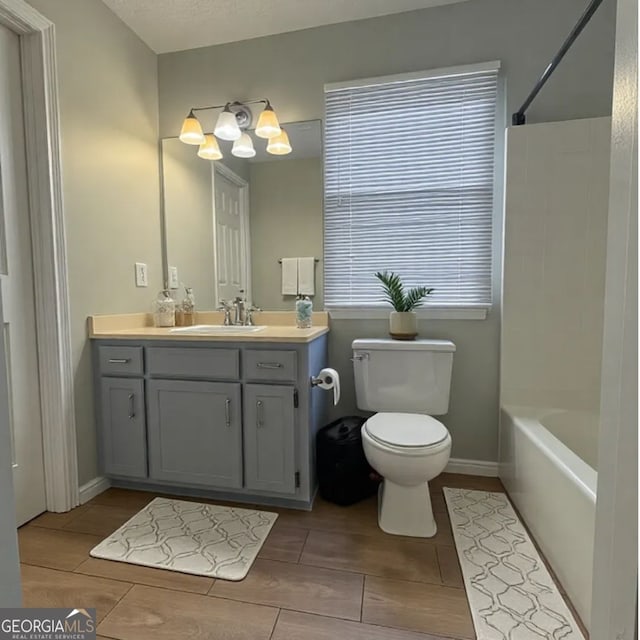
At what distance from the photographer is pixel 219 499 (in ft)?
5.98

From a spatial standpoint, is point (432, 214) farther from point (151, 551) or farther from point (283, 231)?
point (151, 551)

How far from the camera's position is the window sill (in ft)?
6.61

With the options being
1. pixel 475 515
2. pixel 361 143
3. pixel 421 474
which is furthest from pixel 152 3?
pixel 475 515

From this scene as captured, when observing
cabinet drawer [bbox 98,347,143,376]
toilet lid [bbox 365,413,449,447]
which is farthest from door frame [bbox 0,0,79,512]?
toilet lid [bbox 365,413,449,447]

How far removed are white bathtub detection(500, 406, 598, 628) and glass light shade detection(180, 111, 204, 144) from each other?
2273 mm

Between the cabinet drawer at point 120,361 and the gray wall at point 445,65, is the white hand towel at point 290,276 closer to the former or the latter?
the gray wall at point 445,65

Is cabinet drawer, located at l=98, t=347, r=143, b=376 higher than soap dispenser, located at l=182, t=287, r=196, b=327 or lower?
lower

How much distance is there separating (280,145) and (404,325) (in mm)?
1243

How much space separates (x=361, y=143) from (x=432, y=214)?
57cm

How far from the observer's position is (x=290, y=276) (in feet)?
7.22

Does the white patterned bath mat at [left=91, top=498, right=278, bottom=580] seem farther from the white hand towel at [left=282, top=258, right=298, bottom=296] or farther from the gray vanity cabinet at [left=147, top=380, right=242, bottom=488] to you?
the white hand towel at [left=282, top=258, right=298, bottom=296]

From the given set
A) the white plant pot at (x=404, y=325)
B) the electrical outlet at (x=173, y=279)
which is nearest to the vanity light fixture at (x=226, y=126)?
the electrical outlet at (x=173, y=279)

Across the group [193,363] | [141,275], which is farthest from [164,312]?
[193,363]

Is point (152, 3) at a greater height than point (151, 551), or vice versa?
point (152, 3)
